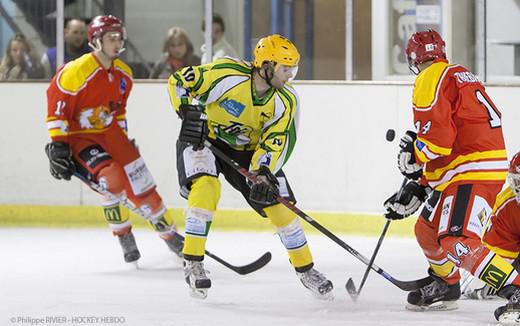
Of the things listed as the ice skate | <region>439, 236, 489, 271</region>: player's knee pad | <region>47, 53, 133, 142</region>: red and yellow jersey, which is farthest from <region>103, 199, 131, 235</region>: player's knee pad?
<region>439, 236, 489, 271</region>: player's knee pad

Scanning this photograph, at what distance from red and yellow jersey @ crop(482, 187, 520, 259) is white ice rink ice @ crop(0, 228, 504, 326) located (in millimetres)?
244

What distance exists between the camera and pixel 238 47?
739 cm

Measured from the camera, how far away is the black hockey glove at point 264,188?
464 cm

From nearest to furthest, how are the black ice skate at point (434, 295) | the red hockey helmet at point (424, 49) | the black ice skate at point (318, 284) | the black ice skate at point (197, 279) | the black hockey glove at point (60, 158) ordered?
the red hockey helmet at point (424, 49) < the black ice skate at point (434, 295) < the black ice skate at point (197, 279) < the black ice skate at point (318, 284) < the black hockey glove at point (60, 158)

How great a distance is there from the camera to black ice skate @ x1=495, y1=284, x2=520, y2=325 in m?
4.06

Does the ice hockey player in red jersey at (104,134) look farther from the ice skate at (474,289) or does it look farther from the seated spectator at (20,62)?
the seated spectator at (20,62)

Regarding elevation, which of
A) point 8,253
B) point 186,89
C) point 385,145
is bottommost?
point 8,253

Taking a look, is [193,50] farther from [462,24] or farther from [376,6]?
[462,24]

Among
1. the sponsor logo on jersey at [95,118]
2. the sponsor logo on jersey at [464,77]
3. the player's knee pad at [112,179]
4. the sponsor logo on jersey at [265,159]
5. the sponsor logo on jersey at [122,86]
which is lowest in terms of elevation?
the player's knee pad at [112,179]

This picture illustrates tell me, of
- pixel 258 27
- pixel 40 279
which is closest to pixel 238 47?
pixel 258 27

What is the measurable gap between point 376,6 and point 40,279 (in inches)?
109

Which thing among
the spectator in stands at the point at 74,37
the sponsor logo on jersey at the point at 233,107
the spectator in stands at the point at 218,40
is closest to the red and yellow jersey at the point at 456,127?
the sponsor logo on jersey at the point at 233,107

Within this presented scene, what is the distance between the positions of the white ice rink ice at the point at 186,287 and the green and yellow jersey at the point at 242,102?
0.56m

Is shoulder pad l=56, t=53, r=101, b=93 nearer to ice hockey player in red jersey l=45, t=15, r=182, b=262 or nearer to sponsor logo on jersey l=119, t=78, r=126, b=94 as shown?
ice hockey player in red jersey l=45, t=15, r=182, b=262
